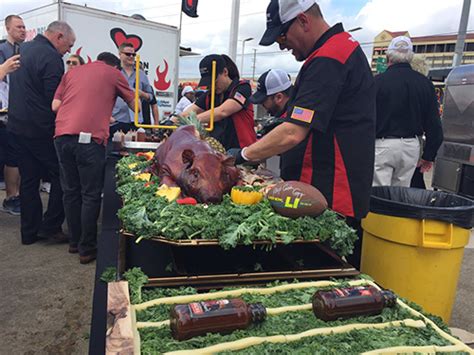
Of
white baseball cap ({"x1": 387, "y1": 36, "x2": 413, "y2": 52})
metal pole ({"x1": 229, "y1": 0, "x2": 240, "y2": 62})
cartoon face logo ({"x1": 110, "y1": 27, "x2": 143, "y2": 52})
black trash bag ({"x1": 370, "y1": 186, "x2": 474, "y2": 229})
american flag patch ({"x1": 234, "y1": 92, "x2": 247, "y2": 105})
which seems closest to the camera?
black trash bag ({"x1": 370, "y1": 186, "x2": 474, "y2": 229})

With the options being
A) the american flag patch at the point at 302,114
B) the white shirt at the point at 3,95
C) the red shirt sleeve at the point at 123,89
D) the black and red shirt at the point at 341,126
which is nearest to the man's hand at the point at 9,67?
A: the red shirt sleeve at the point at 123,89

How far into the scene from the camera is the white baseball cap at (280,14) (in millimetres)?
2264

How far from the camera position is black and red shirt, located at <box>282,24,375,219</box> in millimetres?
2217

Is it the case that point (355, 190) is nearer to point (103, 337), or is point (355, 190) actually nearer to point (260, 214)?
point (260, 214)

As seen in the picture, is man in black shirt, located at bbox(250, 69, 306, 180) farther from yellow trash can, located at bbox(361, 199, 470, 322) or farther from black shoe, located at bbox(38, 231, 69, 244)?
black shoe, located at bbox(38, 231, 69, 244)

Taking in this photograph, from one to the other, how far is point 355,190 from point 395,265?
62 cm

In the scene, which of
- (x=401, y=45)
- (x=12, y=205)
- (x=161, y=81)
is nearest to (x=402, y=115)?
(x=401, y=45)

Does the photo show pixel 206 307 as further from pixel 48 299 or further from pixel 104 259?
pixel 48 299

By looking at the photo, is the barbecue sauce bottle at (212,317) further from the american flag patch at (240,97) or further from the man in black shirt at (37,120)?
the man in black shirt at (37,120)

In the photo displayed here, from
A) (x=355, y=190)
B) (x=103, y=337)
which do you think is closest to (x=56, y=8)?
(x=355, y=190)

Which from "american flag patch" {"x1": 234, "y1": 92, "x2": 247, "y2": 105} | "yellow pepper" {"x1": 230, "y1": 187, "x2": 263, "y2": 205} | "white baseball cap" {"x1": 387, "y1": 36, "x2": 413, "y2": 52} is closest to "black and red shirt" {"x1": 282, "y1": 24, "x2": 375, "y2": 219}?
"yellow pepper" {"x1": 230, "y1": 187, "x2": 263, "y2": 205}

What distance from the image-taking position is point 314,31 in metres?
2.40

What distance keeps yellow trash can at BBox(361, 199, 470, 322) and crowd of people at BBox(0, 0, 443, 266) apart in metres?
0.26

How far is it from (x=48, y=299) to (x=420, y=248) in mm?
3017
